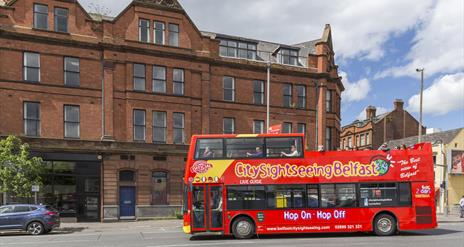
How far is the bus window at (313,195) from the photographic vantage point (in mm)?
17375

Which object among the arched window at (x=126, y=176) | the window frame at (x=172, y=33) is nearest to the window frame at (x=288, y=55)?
the window frame at (x=172, y=33)

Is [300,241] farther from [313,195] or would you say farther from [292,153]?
[292,153]

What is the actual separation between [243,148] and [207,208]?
2.65 metres

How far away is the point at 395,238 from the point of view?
16.4 m

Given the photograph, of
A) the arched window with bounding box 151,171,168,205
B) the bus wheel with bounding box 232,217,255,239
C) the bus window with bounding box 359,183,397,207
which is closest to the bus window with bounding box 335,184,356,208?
the bus window with bounding box 359,183,397,207

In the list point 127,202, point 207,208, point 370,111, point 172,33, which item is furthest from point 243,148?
point 370,111

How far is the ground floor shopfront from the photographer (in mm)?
28013

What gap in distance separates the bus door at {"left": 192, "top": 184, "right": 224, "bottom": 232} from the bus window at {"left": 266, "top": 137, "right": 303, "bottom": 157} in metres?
2.40

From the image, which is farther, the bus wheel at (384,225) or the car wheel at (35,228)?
the car wheel at (35,228)

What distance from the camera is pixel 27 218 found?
66.6 ft

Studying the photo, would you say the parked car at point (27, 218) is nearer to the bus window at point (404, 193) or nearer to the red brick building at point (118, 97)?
the red brick building at point (118, 97)

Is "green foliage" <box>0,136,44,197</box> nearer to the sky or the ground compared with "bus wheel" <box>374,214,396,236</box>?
nearer to the sky

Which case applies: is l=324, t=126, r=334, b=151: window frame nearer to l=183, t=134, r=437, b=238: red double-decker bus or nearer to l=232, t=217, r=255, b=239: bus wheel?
l=183, t=134, r=437, b=238: red double-decker bus

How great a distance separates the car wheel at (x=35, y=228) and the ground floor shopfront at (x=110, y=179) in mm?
7400
